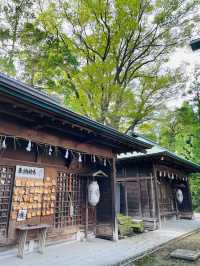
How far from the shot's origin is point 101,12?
1283 centimetres

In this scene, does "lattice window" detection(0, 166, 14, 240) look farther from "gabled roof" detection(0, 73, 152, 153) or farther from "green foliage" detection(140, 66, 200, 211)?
"green foliage" detection(140, 66, 200, 211)

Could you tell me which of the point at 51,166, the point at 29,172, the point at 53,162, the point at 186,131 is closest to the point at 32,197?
the point at 29,172

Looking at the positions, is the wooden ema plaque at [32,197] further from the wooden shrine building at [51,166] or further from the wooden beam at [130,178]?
the wooden beam at [130,178]

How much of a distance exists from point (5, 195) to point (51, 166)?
1.59 metres

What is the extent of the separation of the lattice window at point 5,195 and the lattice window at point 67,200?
1635 millimetres

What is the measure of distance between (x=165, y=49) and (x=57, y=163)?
37.4 feet

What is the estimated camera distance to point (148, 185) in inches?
443

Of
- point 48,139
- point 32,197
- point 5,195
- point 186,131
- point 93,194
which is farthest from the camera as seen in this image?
point 186,131

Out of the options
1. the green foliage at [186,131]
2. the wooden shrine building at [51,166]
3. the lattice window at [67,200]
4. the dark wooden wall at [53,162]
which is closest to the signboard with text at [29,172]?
the wooden shrine building at [51,166]

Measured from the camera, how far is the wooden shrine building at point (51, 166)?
4.95 m

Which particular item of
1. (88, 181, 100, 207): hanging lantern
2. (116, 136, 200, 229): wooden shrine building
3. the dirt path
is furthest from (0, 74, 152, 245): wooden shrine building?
(116, 136, 200, 229): wooden shrine building

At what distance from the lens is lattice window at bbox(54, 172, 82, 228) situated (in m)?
6.90

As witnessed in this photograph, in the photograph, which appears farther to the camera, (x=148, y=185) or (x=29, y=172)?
(x=148, y=185)

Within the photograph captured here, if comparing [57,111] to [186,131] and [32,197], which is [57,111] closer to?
[32,197]
